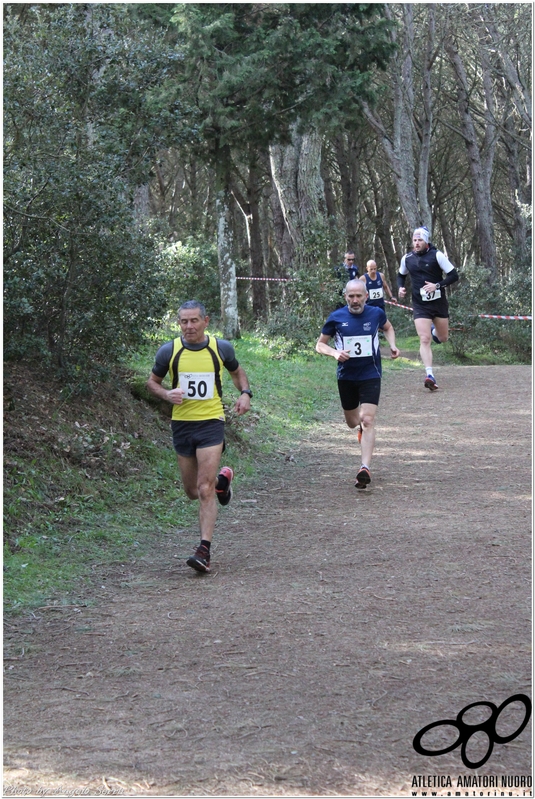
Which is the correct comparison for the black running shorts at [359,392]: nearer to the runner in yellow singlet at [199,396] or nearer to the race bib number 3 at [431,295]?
the runner in yellow singlet at [199,396]

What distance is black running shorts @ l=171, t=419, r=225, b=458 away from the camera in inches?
297

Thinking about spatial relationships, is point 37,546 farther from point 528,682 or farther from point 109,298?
point 528,682

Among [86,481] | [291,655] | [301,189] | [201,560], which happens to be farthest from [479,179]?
[291,655]

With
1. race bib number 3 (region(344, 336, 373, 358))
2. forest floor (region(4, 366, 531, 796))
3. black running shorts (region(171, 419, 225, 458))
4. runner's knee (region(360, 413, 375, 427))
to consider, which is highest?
race bib number 3 (region(344, 336, 373, 358))

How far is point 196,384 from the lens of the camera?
7.54 m

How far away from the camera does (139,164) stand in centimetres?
1084

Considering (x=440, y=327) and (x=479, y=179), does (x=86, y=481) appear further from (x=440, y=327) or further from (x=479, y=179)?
(x=479, y=179)

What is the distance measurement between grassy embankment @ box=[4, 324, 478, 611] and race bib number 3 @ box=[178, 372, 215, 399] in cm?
144

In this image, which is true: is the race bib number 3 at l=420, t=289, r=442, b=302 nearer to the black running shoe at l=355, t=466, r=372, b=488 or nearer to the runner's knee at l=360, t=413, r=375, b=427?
the runner's knee at l=360, t=413, r=375, b=427

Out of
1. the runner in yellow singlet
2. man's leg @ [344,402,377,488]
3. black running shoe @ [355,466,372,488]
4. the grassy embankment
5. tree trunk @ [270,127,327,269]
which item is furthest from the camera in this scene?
tree trunk @ [270,127,327,269]

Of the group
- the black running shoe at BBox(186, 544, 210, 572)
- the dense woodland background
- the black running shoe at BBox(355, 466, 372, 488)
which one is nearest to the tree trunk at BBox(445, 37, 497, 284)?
the dense woodland background

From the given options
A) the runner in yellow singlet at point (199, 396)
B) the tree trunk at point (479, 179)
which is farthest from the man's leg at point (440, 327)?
the tree trunk at point (479, 179)

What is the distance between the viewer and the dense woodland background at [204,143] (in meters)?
9.11

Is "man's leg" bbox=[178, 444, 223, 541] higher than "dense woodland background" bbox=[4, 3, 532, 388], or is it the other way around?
"dense woodland background" bbox=[4, 3, 532, 388]
